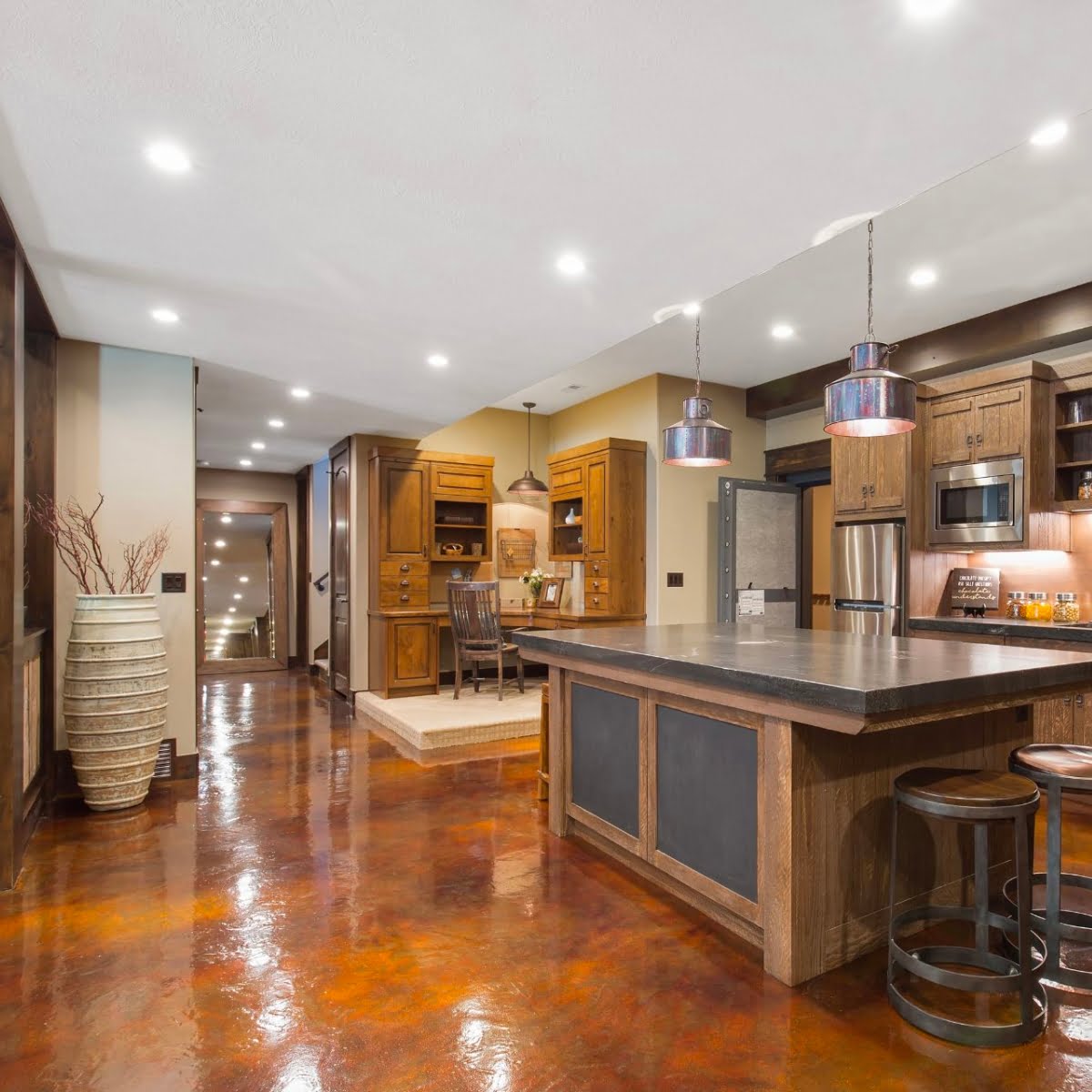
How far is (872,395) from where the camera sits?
2.78 meters

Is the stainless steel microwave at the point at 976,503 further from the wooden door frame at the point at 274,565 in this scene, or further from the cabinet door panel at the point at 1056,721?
the wooden door frame at the point at 274,565

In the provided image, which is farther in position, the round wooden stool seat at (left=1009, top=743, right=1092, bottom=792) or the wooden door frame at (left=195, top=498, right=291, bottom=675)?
the wooden door frame at (left=195, top=498, right=291, bottom=675)

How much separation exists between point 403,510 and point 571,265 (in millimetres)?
4049

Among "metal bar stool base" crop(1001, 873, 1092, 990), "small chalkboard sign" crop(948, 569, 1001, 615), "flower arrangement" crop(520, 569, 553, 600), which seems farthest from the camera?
"flower arrangement" crop(520, 569, 553, 600)

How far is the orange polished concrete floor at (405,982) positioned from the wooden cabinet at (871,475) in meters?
2.37

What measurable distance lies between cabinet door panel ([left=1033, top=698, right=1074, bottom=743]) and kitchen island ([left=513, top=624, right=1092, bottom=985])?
1567 mm

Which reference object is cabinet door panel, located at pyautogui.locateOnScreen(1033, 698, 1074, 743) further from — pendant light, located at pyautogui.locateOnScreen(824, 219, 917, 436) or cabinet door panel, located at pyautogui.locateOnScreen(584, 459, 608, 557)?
cabinet door panel, located at pyautogui.locateOnScreen(584, 459, 608, 557)

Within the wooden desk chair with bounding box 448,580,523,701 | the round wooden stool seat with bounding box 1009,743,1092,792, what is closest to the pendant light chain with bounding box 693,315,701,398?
the wooden desk chair with bounding box 448,580,523,701

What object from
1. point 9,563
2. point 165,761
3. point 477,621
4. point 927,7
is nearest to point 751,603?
point 477,621

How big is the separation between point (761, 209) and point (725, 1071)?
266cm

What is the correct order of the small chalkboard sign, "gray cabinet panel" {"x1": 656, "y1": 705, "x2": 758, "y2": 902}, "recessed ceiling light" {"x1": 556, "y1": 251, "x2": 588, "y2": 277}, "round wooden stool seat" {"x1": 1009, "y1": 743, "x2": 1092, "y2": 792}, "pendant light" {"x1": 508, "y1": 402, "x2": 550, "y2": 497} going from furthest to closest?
"pendant light" {"x1": 508, "y1": 402, "x2": 550, "y2": 497} < the small chalkboard sign < "recessed ceiling light" {"x1": 556, "y1": 251, "x2": 588, "y2": 277} < "gray cabinet panel" {"x1": 656, "y1": 705, "x2": 758, "y2": 902} < "round wooden stool seat" {"x1": 1009, "y1": 743, "x2": 1092, "y2": 792}

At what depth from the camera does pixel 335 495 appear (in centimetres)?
751

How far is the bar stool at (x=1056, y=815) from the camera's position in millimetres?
2080

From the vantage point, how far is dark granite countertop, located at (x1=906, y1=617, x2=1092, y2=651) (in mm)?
3979
